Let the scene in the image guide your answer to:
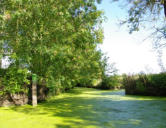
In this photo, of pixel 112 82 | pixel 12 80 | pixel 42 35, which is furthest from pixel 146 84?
pixel 112 82

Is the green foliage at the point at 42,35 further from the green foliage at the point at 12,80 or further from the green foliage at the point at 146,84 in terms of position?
the green foliage at the point at 146,84

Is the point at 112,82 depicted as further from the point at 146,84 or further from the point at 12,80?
the point at 12,80

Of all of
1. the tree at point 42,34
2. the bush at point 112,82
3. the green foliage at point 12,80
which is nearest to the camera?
the tree at point 42,34

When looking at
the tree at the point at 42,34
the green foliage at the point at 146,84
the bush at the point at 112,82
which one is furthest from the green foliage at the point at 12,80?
the bush at the point at 112,82

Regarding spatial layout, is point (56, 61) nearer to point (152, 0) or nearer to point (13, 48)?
point (13, 48)

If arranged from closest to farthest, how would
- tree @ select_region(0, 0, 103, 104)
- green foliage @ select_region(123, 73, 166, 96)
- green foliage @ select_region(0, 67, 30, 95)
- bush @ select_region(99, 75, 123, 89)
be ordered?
tree @ select_region(0, 0, 103, 104)
green foliage @ select_region(0, 67, 30, 95)
green foliage @ select_region(123, 73, 166, 96)
bush @ select_region(99, 75, 123, 89)

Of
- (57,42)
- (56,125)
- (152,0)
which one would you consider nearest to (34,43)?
(57,42)

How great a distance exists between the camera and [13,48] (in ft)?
17.8

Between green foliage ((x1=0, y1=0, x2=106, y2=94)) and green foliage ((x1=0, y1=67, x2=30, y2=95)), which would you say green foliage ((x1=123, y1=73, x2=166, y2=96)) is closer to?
green foliage ((x1=0, y1=0, x2=106, y2=94))

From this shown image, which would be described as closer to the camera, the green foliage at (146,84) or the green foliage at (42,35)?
the green foliage at (42,35)

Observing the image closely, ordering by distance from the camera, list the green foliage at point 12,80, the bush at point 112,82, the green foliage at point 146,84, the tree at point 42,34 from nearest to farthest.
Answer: the tree at point 42,34, the green foliage at point 12,80, the green foliage at point 146,84, the bush at point 112,82

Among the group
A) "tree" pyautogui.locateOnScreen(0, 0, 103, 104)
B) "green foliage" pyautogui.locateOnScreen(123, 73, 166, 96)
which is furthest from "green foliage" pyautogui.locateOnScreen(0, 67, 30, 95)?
"green foliage" pyautogui.locateOnScreen(123, 73, 166, 96)

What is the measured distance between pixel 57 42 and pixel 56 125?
3.02 metres

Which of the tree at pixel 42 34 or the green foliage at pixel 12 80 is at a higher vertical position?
the tree at pixel 42 34
